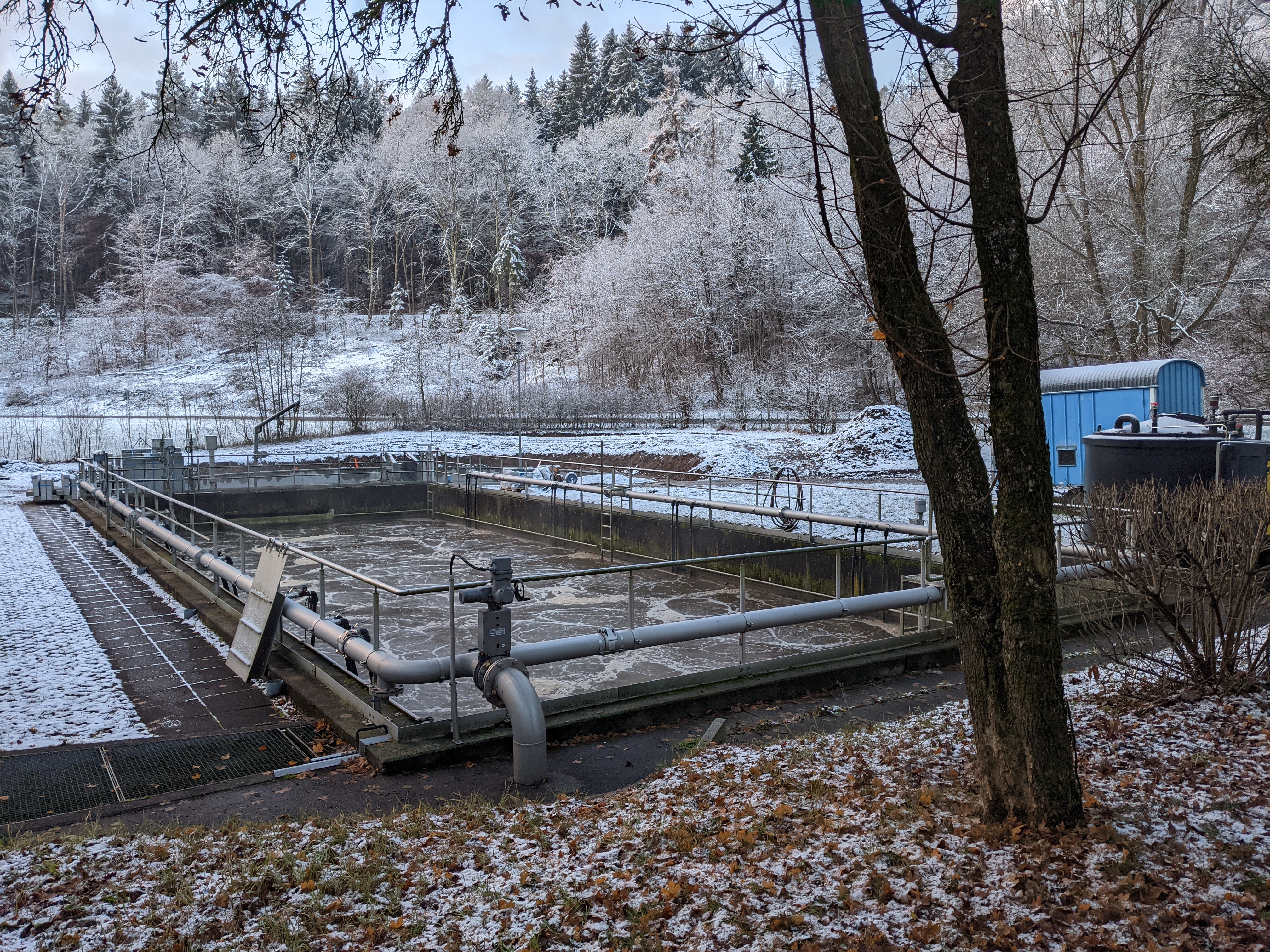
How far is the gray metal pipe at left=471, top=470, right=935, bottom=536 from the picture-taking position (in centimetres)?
1055

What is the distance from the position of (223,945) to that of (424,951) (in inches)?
26.9

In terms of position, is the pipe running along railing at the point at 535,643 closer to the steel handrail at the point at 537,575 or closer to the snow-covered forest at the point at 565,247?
the steel handrail at the point at 537,575

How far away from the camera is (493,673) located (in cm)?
542

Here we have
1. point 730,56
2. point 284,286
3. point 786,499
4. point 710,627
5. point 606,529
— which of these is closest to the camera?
point 730,56

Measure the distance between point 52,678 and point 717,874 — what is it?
6076mm

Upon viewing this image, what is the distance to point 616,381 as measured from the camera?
42.0 metres

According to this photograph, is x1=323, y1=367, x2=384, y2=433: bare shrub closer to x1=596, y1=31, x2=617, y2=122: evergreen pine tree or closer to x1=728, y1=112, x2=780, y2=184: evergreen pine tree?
x1=728, y1=112, x2=780, y2=184: evergreen pine tree

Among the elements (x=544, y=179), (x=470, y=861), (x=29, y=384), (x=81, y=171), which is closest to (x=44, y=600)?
(x=470, y=861)

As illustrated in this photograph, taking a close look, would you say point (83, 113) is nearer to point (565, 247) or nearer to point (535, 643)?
point (565, 247)

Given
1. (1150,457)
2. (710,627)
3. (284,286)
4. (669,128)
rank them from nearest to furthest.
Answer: (710,627)
(1150,457)
(669,128)
(284,286)

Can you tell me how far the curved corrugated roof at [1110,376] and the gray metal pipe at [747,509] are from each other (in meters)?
6.87

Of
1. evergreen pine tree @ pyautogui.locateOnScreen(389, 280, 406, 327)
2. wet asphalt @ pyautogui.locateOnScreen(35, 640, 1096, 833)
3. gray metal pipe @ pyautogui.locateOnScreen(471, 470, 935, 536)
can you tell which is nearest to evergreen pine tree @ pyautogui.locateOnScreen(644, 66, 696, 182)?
evergreen pine tree @ pyautogui.locateOnScreen(389, 280, 406, 327)

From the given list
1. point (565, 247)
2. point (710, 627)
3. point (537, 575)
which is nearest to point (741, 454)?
point (537, 575)

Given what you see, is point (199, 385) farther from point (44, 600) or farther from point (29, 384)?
point (44, 600)
